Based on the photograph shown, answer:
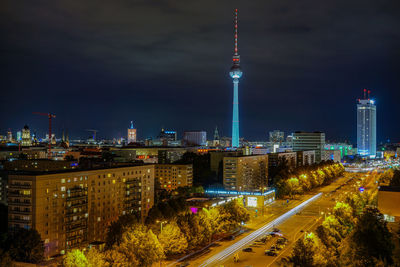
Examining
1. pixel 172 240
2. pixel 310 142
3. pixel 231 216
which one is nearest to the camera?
pixel 172 240

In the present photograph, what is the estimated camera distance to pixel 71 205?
26.4 metres

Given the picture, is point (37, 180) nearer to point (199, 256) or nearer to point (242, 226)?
point (199, 256)

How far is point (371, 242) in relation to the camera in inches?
746

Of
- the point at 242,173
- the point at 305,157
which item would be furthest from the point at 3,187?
the point at 305,157

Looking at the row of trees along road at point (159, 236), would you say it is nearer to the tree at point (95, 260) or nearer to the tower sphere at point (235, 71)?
the tree at point (95, 260)

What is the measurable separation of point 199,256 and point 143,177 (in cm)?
1161

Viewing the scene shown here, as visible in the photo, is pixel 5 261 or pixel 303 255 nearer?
pixel 303 255

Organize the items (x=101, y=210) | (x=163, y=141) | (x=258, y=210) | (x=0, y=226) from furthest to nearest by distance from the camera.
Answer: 1. (x=163, y=141)
2. (x=258, y=210)
3. (x=0, y=226)
4. (x=101, y=210)

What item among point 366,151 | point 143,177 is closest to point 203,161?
point 143,177

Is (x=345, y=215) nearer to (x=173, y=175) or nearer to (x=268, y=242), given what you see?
(x=268, y=242)

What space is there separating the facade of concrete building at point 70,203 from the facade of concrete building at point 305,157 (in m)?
58.0

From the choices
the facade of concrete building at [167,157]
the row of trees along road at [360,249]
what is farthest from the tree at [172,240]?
the facade of concrete building at [167,157]

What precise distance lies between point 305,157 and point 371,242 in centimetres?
6965

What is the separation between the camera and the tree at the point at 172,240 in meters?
23.2
